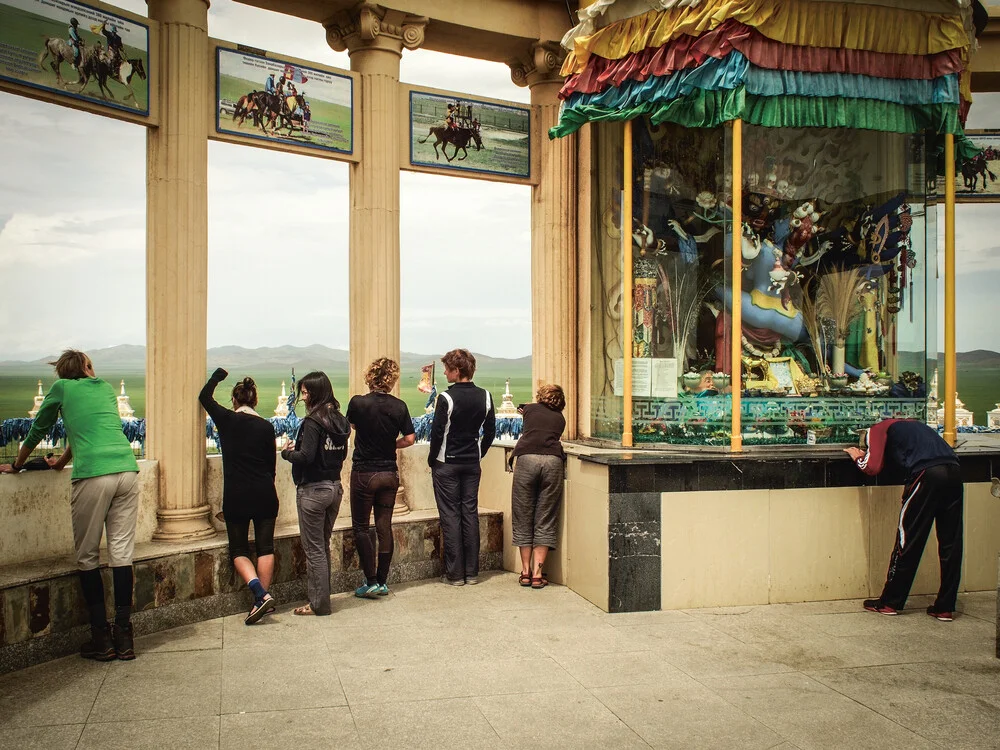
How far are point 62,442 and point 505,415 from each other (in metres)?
4.81

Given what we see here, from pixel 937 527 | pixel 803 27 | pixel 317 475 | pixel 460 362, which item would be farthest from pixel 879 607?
pixel 803 27

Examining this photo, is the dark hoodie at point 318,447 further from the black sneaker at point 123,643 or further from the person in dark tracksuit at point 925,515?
the person in dark tracksuit at point 925,515

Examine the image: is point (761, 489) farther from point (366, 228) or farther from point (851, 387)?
point (366, 228)

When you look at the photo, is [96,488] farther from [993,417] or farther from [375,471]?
[993,417]

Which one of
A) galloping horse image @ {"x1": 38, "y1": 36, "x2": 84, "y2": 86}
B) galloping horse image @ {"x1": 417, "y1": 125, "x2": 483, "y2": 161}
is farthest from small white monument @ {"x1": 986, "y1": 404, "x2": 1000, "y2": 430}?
galloping horse image @ {"x1": 38, "y1": 36, "x2": 84, "y2": 86}

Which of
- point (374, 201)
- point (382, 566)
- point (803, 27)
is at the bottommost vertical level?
point (382, 566)

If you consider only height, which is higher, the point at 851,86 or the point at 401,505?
the point at 851,86

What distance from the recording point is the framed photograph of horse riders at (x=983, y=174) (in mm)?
11258

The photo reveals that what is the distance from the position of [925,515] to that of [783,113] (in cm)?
342

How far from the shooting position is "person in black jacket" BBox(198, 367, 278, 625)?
6.74 meters

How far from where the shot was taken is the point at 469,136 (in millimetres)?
9445

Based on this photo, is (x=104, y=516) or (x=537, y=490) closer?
(x=104, y=516)

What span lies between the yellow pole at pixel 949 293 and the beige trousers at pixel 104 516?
665cm

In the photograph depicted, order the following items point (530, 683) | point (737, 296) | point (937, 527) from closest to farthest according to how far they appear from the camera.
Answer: point (530, 683)
point (937, 527)
point (737, 296)
